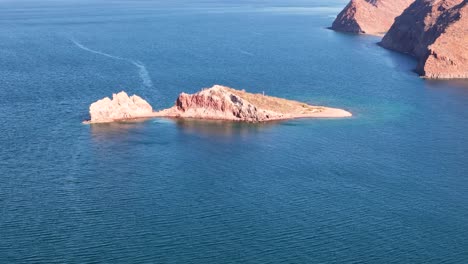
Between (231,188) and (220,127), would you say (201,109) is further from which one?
(231,188)

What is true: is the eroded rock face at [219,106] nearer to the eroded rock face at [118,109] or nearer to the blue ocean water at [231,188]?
the blue ocean water at [231,188]

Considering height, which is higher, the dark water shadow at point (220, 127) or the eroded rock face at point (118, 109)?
the eroded rock face at point (118, 109)

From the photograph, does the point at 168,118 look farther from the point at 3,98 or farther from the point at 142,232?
the point at 142,232

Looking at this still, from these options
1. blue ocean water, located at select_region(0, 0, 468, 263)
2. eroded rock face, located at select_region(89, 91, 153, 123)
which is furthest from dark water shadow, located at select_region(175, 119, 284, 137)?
eroded rock face, located at select_region(89, 91, 153, 123)

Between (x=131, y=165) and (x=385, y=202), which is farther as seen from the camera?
(x=131, y=165)

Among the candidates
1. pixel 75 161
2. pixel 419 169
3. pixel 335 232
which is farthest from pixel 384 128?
pixel 75 161

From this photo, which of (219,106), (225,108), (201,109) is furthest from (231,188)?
(201,109)

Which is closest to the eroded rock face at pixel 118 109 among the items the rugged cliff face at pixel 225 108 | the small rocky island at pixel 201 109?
the small rocky island at pixel 201 109

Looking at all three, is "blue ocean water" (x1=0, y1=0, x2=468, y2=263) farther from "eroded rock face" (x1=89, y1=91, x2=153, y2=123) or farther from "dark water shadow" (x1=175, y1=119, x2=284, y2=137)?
"eroded rock face" (x1=89, y1=91, x2=153, y2=123)

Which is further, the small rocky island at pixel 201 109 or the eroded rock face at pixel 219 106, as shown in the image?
the eroded rock face at pixel 219 106
